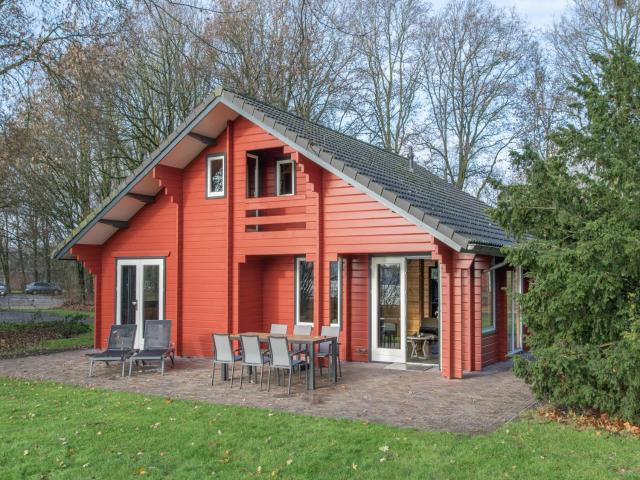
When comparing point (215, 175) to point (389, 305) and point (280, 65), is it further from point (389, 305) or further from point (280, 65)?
point (280, 65)

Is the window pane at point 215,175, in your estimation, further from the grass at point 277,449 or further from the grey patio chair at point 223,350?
the grass at point 277,449

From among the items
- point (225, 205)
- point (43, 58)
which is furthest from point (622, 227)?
point (43, 58)

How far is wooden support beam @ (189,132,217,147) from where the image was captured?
40.8 feet

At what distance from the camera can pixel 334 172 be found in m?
11.0

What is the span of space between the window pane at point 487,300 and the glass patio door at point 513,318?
0.67 m

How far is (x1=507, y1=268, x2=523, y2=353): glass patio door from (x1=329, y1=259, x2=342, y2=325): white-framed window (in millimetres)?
4010

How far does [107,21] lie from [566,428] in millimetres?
8239

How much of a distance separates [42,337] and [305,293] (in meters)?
8.73

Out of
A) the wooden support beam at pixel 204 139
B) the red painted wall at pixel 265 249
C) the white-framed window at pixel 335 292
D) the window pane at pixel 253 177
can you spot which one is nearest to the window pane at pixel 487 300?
the red painted wall at pixel 265 249

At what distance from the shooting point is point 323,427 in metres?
6.64

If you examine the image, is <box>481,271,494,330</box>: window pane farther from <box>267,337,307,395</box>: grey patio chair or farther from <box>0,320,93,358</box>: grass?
<box>0,320,93,358</box>: grass

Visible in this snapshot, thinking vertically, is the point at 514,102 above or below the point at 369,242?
above

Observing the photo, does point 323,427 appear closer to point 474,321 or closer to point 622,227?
point 622,227

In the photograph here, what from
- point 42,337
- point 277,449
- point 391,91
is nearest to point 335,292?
point 277,449
